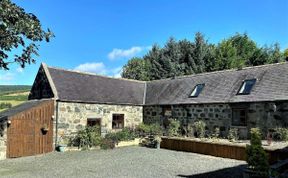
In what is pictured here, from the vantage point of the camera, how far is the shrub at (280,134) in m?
15.1

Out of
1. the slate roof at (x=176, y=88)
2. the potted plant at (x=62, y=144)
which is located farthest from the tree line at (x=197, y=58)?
the potted plant at (x=62, y=144)

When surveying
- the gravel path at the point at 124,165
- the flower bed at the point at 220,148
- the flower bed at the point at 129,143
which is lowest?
the flower bed at the point at 129,143

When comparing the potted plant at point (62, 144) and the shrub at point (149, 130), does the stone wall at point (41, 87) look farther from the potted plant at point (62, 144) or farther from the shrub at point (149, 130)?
the shrub at point (149, 130)

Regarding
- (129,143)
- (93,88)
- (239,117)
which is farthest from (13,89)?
(239,117)

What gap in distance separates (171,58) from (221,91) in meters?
17.9

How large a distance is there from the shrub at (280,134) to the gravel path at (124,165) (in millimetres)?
3783

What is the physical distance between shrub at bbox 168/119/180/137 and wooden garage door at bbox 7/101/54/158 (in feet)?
26.7

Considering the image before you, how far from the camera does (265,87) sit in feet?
57.0

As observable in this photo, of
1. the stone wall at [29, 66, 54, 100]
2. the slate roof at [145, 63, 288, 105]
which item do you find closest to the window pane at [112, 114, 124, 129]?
the slate roof at [145, 63, 288, 105]

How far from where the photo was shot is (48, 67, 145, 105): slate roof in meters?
19.5

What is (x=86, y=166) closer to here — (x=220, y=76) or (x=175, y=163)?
(x=175, y=163)

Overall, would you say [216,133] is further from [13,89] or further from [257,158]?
[13,89]

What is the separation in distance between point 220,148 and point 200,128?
4.76 metres

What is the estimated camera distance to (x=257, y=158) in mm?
8727
